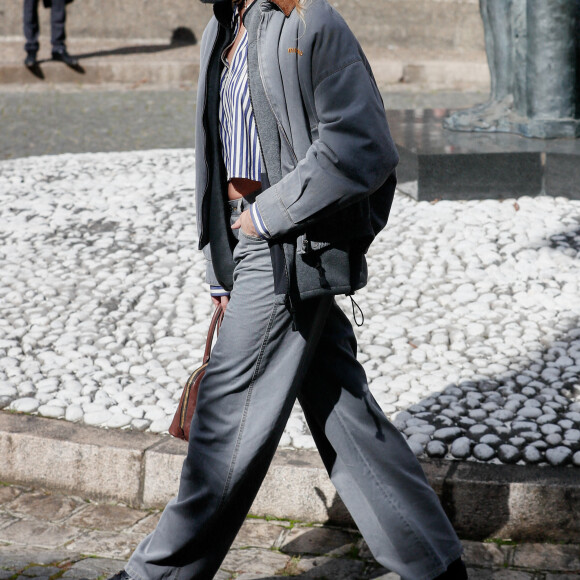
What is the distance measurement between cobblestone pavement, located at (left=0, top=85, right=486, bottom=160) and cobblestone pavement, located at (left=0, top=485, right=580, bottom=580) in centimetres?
587

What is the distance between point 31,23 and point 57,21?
33 centimetres

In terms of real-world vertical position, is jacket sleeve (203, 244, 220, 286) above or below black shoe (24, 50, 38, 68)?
below

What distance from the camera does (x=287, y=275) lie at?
6.95ft

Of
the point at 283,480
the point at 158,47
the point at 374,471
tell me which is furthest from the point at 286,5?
the point at 158,47

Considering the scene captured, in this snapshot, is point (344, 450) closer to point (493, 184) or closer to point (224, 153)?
point (224, 153)

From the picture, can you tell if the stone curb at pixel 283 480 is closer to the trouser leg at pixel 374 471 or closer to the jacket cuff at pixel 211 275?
the trouser leg at pixel 374 471

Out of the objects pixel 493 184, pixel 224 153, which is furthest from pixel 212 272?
pixel 493 184

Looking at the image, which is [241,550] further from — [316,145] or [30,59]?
[30,59]

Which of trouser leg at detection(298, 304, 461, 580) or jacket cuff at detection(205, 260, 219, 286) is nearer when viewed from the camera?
trouser leg at detection(298, 304, 461, 580)

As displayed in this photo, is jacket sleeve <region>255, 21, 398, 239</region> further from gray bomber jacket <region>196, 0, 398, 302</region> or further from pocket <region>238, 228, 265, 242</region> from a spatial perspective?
pocket <region>238, 228, 265, 242</region>

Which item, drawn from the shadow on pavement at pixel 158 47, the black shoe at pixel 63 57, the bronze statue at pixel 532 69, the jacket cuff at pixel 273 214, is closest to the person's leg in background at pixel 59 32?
the black shoe at pixel 63 57

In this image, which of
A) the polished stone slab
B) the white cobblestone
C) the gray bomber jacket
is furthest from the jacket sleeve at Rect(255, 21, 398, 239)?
the polished stone slab

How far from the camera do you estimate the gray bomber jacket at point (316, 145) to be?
201 centimetres

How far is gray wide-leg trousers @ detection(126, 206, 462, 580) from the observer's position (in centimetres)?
220
